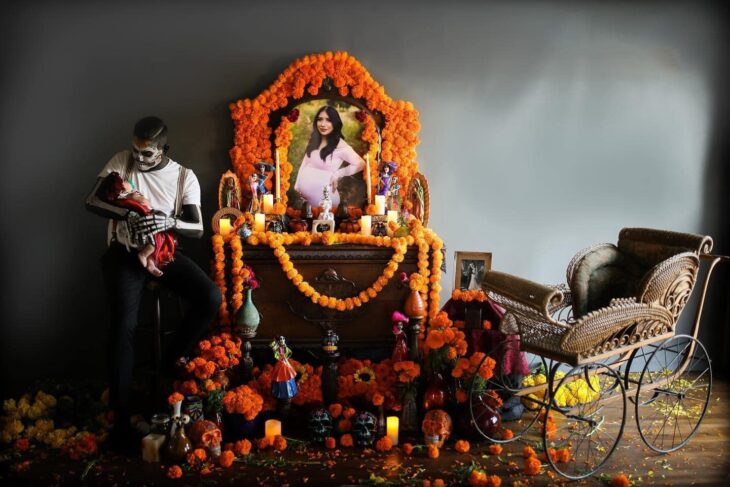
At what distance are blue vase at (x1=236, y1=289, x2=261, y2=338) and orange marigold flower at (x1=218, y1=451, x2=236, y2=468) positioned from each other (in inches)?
34.2

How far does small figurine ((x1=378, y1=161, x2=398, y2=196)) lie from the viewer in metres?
4.89

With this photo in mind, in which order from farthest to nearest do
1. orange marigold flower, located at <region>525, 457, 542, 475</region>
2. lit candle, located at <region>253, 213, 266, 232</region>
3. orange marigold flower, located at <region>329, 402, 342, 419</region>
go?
lit candle, located at <region>253, 213, 266, 232</region> < orange marigold flower, located at <region>329, 402, 342, 419</region> < orange marigold flower, located at <region>525, 457, 542, 475</region>

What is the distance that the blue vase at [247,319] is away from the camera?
4.30 m

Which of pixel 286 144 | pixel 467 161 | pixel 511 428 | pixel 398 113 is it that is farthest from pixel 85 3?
pixel 511 428

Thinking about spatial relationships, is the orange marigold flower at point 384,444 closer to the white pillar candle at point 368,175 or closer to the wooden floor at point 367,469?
the wooden floor at point 367,469

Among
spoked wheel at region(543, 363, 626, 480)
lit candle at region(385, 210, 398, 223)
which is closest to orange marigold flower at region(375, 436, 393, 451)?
spoked wheel at region(543, 363, 626, 480)

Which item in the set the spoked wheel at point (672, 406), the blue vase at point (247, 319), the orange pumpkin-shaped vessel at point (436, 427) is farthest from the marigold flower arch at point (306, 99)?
the spoked wheel at point (672, 406)

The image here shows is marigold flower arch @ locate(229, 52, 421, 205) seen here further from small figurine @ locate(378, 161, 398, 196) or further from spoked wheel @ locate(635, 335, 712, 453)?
spoked wheel @ locate(635, 335, 712, 453)

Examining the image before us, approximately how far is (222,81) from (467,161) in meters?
2.10

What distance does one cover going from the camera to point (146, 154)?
4.09 m

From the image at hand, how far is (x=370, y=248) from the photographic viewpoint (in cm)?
449

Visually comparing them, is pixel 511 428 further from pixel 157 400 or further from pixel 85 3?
pixel 85 3

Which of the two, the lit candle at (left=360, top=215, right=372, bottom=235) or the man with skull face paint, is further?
the lit candle at (left=360, top=215, right=372, bottom=235)

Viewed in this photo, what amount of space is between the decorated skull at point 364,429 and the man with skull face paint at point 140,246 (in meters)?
1.20
